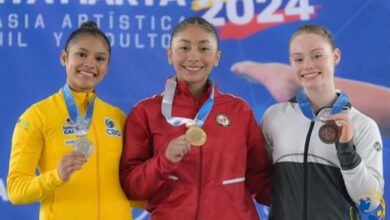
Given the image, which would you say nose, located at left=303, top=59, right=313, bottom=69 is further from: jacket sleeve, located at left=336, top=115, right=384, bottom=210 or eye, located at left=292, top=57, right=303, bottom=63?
jacket sleeve, located at left=336, top=115, right=384, bottom=210

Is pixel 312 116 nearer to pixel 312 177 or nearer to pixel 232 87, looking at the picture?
pixel 312 177

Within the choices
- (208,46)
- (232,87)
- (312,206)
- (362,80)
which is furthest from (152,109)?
(362,80)

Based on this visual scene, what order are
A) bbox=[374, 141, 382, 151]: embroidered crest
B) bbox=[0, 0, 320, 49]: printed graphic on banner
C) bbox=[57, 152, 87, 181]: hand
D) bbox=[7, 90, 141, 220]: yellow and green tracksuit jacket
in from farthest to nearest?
bbox=[0, 0, 320, 49]: printed graphic on banner, bbox=[374, 141, 382, 151]: embroidered crest, bbox=[7, 90, 141, 220]: yellow and green tracksuit jacket, bbox=[57, 152, 87, 181]: hand

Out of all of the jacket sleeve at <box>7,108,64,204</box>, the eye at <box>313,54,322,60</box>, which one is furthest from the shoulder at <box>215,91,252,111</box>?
the jacket sleeve at <box>7,108,64,204</box>

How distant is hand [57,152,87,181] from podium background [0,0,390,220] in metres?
1.38

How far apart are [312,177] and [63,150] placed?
0.87 metres

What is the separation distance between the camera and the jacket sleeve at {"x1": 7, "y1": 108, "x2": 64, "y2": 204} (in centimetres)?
201

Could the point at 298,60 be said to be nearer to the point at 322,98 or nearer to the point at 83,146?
the point at 322,98

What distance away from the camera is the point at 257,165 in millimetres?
2355

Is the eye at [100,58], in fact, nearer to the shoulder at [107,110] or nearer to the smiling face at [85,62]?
the smiling face at [85,62]

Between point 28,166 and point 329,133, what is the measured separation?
102 cm

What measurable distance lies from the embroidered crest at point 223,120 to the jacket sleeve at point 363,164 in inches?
16.5

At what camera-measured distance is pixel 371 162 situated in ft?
7.01

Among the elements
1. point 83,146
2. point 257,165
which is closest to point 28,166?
point 83,146
